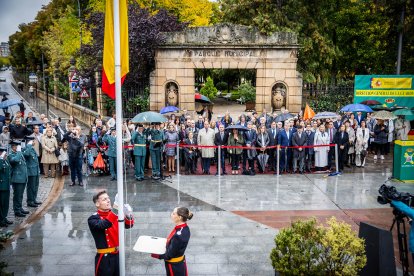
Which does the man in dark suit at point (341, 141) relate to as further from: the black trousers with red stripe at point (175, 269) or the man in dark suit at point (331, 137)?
the black trousers with red stripe at point (175, 269)

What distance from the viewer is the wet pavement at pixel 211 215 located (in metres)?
8.26

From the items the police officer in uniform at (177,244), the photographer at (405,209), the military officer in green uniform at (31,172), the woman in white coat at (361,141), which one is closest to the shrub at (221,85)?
the woman in white coat at (361,141)

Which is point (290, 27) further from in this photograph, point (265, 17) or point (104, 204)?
point (104, 204)

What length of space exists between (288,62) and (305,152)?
781 centimetres

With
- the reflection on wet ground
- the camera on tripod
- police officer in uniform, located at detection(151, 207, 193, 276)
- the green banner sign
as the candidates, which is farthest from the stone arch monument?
police officer in uniform, located at detection(151, 207, 193, 276)

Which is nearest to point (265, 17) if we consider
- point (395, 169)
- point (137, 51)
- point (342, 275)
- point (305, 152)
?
point (137, 51)

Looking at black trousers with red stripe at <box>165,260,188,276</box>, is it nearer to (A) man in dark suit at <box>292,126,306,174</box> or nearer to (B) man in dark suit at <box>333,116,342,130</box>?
(A) man in dark suit at <box>292,126,306,174</box>

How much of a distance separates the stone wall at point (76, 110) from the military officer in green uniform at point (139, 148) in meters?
12.7

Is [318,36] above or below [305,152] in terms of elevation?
above

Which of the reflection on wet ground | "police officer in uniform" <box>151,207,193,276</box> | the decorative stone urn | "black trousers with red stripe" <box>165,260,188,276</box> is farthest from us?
the decorative stone urn

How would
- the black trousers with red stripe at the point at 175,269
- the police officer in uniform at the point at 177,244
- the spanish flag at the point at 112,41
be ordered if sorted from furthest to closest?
the spanish flag at the point at 112,41 < the black trousers with red stripe at the point at 175,269 < the police officer in uniform at the point at 177,244

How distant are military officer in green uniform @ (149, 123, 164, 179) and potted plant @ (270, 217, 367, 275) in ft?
28.7

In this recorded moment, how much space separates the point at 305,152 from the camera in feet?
51.8

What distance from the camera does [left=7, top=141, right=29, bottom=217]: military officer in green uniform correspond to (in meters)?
10.7
